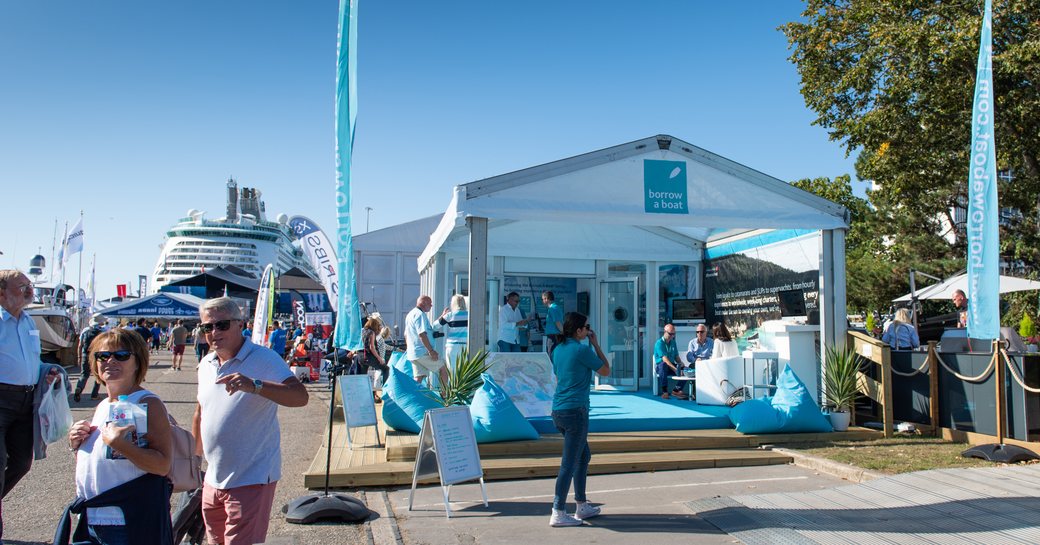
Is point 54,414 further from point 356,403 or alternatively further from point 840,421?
point 840,421

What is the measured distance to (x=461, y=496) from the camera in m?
6.57

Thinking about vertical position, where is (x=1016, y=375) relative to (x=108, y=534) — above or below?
above

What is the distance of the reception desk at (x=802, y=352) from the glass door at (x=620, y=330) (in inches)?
138

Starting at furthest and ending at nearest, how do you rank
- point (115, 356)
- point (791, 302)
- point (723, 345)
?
point (791, 302), point (723, 345), point (115, 356)

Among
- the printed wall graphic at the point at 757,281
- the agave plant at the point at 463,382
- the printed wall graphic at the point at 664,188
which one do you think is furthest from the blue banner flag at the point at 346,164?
the printed wall graphic at the point at 757,281

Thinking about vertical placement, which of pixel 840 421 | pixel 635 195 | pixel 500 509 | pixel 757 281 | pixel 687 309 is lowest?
pixel 500 509

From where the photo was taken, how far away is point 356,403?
28.5 ft

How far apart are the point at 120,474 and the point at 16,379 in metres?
1.91

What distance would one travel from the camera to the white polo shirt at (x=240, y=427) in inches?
132

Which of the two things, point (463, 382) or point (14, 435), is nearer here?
point (14, 435)

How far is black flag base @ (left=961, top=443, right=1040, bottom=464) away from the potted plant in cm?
150

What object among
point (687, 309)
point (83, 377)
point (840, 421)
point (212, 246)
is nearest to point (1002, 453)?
point (840, 421)

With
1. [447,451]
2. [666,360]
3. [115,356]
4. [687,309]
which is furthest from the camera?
[687,309]

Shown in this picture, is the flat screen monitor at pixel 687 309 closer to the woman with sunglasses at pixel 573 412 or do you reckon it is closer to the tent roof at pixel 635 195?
the tent roof at pixel 635 195
